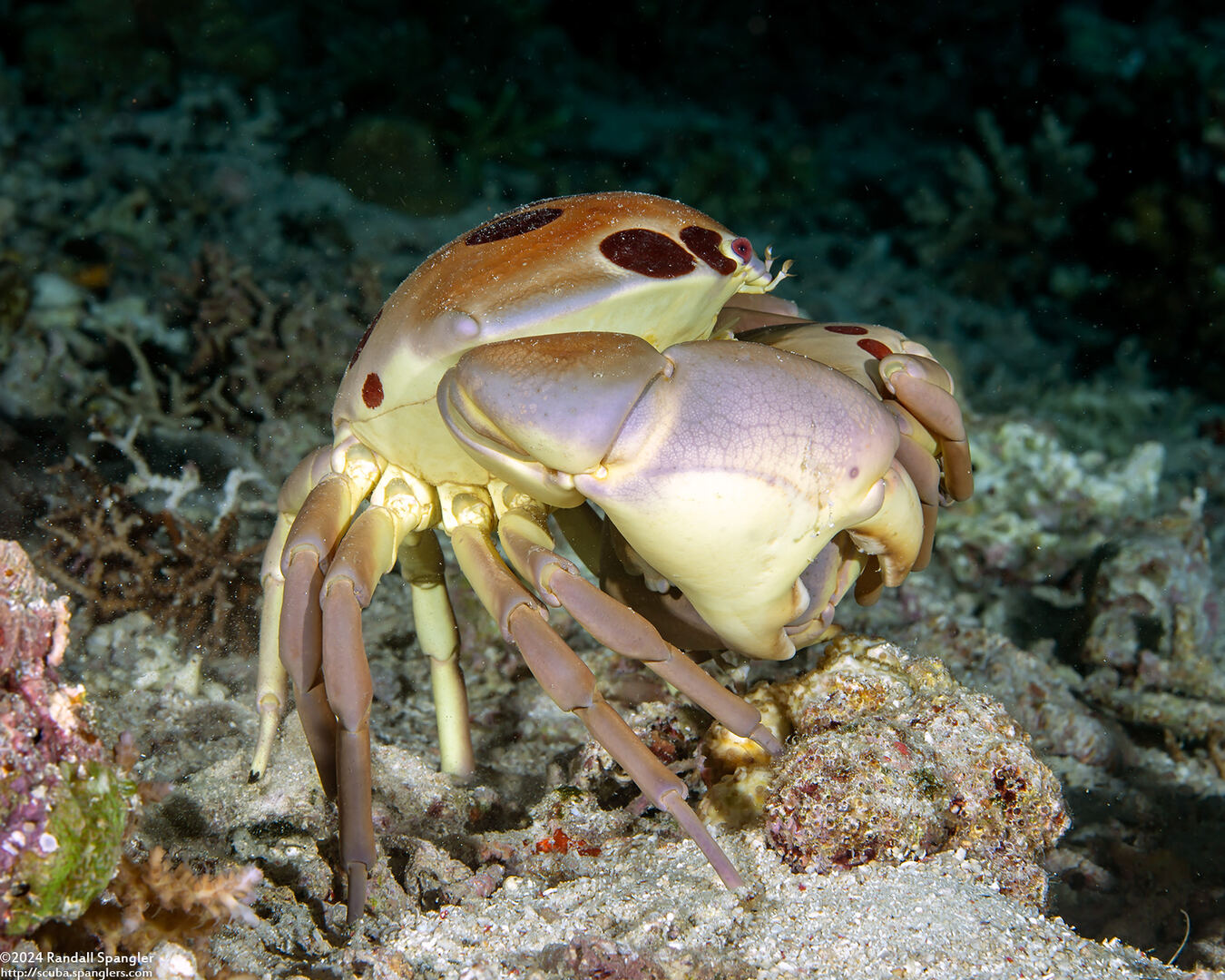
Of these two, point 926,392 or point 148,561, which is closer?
point 926,392

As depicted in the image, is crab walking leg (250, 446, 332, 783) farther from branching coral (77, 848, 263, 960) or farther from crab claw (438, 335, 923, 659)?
crab claw (438, 335, 923, 659)

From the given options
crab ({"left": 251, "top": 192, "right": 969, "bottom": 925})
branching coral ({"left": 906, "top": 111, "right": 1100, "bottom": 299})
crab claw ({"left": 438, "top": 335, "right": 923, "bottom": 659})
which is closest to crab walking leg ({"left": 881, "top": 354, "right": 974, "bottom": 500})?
crab ({"left": 251, "top": 192, "right": 969, "bottom": 925})

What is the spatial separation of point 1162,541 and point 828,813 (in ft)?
9.71

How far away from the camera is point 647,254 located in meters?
1.95

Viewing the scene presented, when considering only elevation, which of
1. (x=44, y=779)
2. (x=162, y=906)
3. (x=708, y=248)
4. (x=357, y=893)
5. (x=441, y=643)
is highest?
(x=708, y=248)

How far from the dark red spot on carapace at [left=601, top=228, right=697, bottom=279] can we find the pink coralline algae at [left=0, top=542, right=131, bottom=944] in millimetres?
1401

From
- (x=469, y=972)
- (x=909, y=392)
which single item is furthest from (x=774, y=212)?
(x=469, y=972)

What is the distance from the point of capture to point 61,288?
5305mm

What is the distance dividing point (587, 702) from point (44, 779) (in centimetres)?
102

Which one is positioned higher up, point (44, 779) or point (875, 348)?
point (875, 348)

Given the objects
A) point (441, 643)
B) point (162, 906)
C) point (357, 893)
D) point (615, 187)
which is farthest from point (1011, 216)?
point (162, 906)

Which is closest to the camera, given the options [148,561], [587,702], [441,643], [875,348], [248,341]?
[587,702]

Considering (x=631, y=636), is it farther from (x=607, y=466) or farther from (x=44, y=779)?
(x=44, y=779)

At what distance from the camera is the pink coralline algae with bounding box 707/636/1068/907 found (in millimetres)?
1847
